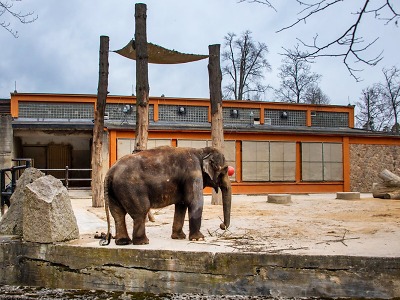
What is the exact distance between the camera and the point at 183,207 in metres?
7.46

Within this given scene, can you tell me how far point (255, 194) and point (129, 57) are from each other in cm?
978

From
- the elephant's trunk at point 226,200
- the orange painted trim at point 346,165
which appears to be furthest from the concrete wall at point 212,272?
the orange painted trim at point 346,165

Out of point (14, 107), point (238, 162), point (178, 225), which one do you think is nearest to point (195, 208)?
point (178, 225)

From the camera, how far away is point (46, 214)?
693 centimetres

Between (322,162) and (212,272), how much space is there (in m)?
18.4

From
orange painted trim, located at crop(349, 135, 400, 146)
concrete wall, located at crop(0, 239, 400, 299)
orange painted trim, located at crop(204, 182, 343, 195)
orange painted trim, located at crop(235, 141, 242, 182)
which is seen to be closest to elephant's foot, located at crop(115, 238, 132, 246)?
concrete wall, located at crop(0, 239, 400, 299)

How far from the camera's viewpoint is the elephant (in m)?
6.79

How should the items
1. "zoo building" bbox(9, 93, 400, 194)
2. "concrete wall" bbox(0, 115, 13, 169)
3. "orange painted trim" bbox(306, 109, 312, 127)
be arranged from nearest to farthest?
"concrete wall" bbox(0, 115, 13, 169) → "zoo building" bbox(9, 93, 400, 194) → "orange painted trim" bbox(306, 109, 312, 127)

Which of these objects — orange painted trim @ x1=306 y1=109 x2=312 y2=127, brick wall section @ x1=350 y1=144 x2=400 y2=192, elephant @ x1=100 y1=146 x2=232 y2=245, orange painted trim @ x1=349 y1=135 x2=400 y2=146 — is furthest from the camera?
orange painted trim @ x1=306 y1=109 x2=312 y2=127

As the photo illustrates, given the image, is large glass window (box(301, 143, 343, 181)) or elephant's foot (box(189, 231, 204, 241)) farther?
large glass window (box(301, 143, 343, 181))

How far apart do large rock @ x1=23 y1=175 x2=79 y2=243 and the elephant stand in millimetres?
670

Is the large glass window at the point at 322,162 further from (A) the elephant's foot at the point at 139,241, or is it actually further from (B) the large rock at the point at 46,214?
(B) the large rock at the point at 46,214

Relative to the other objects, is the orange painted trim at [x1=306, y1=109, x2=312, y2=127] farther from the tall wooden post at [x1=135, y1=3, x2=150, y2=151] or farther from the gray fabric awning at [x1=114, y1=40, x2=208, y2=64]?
the tall wooden post at [x1=135, y1=3, x2=150, y2=151]

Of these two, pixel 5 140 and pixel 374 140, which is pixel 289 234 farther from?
pixel 374 140
